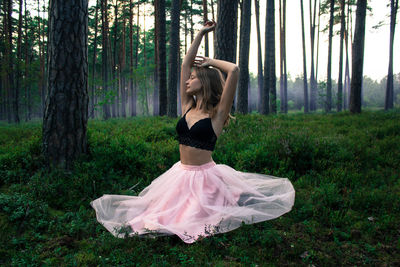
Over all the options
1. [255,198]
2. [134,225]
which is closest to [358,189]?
[255,198]

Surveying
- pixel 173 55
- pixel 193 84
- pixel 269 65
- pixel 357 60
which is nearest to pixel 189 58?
pixel 193 84

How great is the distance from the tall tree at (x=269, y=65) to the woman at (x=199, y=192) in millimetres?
14016

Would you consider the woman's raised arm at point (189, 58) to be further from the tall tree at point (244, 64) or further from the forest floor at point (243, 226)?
the tall tree at point (244, 64)

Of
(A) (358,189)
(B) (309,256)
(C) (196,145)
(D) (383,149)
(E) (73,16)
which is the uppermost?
(E) (73,16)

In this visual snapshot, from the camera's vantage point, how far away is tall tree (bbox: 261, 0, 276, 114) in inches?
649

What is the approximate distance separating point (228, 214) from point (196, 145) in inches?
40.1

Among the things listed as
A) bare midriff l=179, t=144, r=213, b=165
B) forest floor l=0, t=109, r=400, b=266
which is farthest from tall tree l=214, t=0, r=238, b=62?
bare midriff l=179, t=144, r=213, b=165

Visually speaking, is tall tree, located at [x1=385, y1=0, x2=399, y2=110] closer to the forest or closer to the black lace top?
the forest

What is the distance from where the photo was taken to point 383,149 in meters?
6.79

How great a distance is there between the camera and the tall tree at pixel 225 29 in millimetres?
8273

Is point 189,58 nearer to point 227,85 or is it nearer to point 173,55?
point 227,85

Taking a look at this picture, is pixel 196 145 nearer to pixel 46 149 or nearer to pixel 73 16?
pixel 46 149

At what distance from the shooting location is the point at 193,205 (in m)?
3.46

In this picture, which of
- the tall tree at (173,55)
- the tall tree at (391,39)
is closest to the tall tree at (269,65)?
the tall tree at (173,55)
